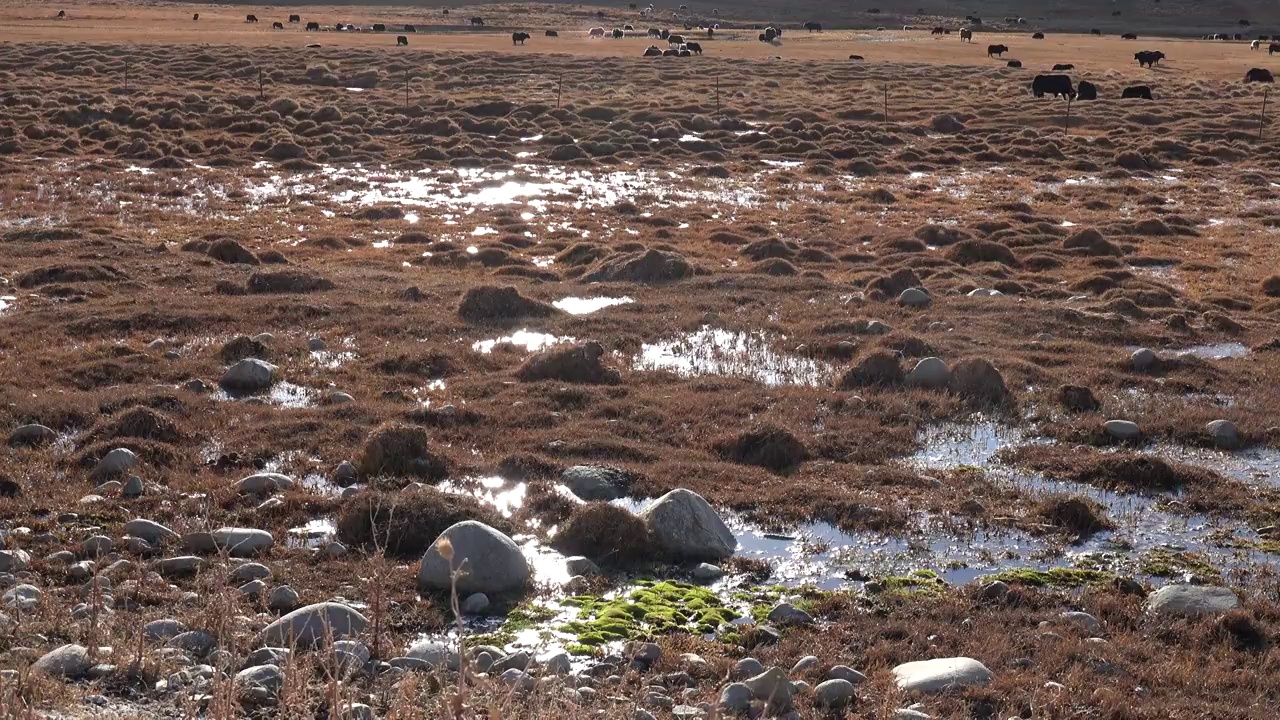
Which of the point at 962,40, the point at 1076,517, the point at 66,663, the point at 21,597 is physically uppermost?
the point at 962,40

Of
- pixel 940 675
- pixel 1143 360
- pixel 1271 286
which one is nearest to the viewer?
pixel 940 675

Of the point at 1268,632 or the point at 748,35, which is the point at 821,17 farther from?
the point at 1268,632

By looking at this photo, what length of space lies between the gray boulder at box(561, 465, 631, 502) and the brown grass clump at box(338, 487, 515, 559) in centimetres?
105

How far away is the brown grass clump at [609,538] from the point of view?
8.43m

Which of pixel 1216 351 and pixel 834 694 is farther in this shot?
pixel 1216 351

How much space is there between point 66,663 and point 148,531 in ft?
8.18

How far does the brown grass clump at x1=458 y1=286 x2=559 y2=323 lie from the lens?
50.6 feet

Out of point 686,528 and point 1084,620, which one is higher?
point 686,528

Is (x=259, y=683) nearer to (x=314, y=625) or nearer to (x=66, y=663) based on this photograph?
(x=314, y=625)

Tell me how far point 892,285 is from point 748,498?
8336mm

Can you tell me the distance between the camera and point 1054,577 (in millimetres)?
8250

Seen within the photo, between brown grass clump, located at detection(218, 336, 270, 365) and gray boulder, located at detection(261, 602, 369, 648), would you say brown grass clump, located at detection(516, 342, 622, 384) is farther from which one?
gray boulder, located at detection(261, 602, 369, 648)

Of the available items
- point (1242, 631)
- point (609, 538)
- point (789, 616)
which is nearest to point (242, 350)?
point (609, 538)

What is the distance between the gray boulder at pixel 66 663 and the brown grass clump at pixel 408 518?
249 cm
